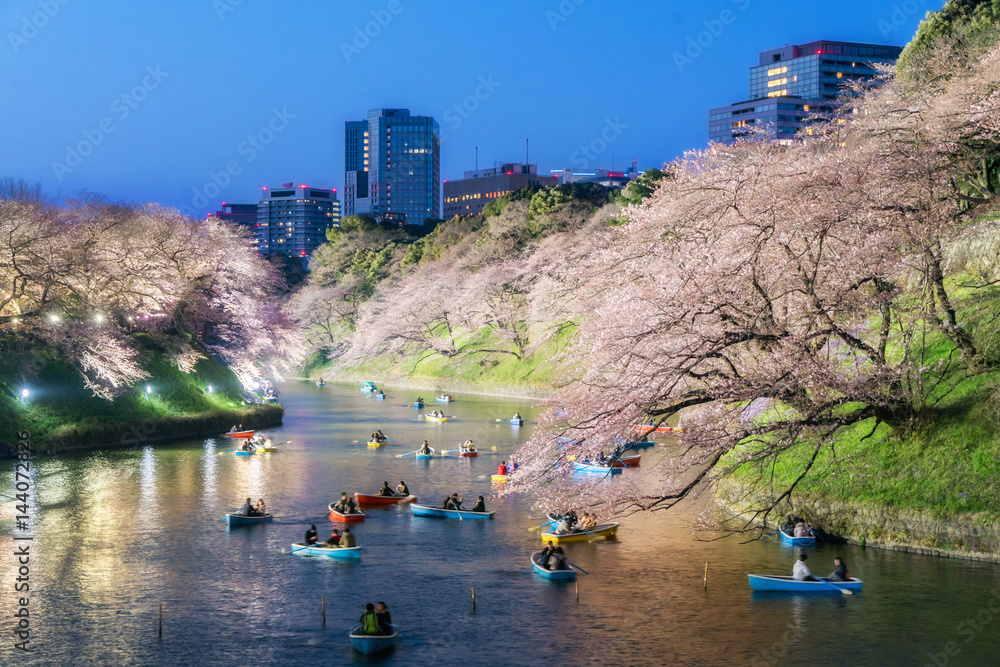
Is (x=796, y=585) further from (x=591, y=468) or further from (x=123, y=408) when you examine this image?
(x=123, y=408)

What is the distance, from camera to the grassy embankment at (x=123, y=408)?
41281 mm

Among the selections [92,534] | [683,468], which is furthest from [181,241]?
[683,468]

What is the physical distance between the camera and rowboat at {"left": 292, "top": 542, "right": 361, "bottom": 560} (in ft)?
81.4

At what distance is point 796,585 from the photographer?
67.9 feet

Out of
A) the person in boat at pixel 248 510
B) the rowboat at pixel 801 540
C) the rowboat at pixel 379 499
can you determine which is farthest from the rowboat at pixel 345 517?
the rowboat at pixel 801 540

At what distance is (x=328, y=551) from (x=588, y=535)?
310 inches

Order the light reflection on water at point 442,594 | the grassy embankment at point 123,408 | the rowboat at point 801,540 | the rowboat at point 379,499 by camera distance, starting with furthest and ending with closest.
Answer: the grassy embankment at point 123,408
the rowboat at point 379,499
the rowboat at point 801,540
the light reflection on water at point 442,594

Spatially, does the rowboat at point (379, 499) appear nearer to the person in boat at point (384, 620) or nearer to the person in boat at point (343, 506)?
the person in boat at point (343, 506)

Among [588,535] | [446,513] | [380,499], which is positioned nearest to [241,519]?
[380,499]

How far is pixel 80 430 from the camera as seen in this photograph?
43.0 m

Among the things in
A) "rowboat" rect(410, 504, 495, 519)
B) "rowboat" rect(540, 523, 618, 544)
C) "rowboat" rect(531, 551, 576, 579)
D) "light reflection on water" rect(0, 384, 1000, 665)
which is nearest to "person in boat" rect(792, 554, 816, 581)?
"light reflection on water" rect(0, 384, 1000, 665)

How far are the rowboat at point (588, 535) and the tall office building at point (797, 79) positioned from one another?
126 metres

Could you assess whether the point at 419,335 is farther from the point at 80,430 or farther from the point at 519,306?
the point at 80,430

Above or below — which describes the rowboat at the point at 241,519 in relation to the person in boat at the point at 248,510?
below
